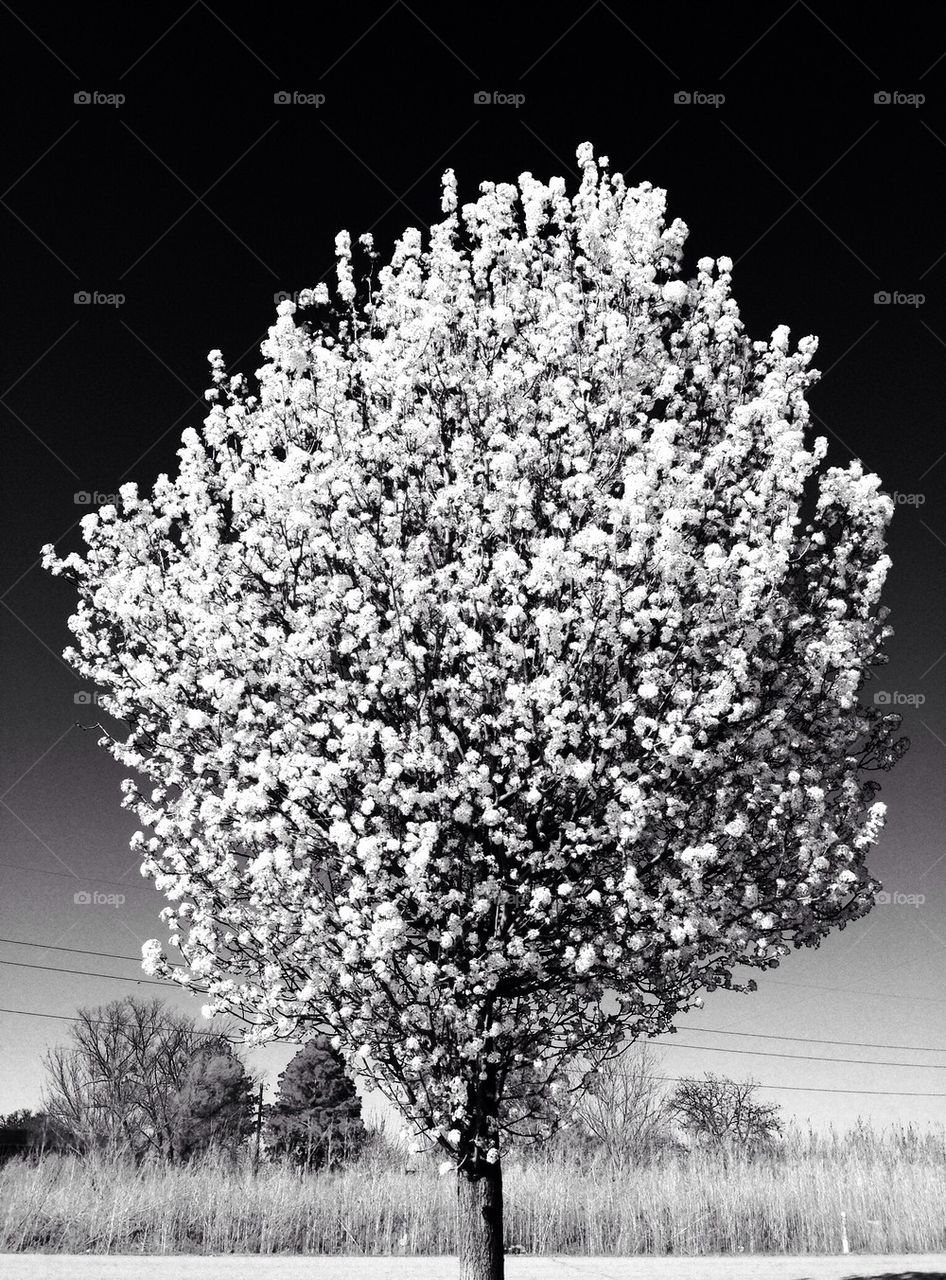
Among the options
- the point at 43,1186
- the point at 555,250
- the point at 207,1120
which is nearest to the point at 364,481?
the point at 555,250

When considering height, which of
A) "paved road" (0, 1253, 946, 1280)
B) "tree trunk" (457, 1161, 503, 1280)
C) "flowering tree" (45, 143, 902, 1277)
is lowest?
"paved road" (0, 1253, 946, 1280)

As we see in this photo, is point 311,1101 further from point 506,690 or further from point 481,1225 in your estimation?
point 506,690

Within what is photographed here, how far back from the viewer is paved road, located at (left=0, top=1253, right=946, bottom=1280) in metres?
12.4

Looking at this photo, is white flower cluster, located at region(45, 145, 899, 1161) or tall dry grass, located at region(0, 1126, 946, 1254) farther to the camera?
tall dry grass, located at region(0, 1126, 946, 1254)

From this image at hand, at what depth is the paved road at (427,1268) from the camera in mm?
12375

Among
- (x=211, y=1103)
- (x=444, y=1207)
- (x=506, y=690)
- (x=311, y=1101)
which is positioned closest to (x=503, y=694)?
(x=506, y=690)

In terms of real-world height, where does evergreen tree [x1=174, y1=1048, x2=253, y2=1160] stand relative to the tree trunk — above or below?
below

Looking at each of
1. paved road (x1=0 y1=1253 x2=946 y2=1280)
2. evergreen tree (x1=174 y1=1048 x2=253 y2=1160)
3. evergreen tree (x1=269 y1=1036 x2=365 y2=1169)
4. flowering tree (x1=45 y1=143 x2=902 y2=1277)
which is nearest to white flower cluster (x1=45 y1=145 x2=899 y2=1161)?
flowering tree (x1=45 y1=143 x2=902 y2=1277)

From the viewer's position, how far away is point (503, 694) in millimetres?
6129

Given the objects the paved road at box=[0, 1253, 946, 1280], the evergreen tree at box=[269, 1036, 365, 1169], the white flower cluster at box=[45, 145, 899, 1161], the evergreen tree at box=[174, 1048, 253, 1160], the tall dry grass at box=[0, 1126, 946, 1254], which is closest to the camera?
the white flower cluster at box=[45, 145, 899, 1161]

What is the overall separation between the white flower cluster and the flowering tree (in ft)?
0.10

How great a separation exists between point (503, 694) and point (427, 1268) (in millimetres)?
11342

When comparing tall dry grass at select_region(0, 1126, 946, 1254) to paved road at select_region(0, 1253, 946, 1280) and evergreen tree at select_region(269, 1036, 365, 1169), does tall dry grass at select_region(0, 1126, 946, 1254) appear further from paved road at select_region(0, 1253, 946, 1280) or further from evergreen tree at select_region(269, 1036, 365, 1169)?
evergreen tree at select_region(269, 1036, 365, 1169)

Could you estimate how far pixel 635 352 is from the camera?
7172 mm
